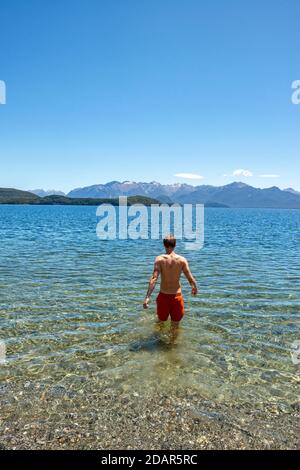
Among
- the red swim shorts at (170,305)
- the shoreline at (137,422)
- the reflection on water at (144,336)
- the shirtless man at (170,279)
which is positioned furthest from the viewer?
the red swim shorts at (170,305)

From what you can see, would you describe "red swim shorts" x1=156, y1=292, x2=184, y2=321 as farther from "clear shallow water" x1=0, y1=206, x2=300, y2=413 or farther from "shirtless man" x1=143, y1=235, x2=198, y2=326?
"clear shallow water" x1=0, y1=206, x2=300, y2=413

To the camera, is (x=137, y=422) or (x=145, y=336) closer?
(x=137, y=422)

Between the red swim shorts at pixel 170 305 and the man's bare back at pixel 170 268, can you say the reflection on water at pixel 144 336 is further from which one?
the man's bare back at pixel 170 268

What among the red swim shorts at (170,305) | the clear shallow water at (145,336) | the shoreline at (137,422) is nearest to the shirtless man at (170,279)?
the red swim shorts at (170,305)

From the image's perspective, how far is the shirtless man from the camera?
1042 cm

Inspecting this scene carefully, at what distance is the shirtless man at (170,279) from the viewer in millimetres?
10422

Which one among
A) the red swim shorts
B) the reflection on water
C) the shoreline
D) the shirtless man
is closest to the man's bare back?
the shirtless man

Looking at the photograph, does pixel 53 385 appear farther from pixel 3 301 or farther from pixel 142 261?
pixel 142 261

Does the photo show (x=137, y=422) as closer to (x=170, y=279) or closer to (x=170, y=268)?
(x=170, y=279)

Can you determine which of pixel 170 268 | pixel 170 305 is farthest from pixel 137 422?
pixel 170 268

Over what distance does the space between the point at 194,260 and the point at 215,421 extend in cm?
2045

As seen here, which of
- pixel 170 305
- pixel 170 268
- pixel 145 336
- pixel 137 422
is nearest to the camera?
pixel 137 422

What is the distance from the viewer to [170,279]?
34.3 feet

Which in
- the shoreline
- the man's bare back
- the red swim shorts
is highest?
the man's bare back
